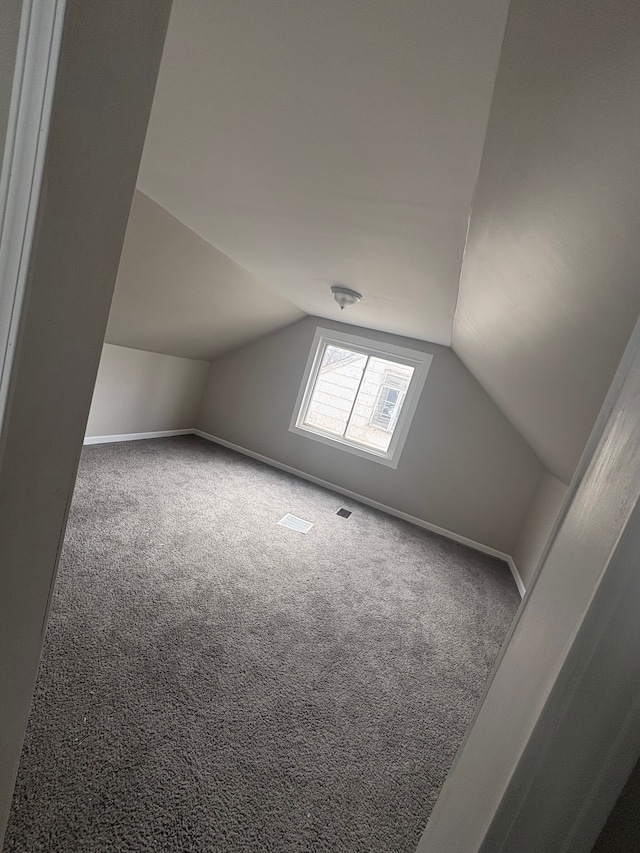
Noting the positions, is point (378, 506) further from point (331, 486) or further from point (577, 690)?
point (577, 690)

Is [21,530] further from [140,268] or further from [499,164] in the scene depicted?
[140,268]

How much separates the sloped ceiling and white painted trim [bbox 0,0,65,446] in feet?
6.24

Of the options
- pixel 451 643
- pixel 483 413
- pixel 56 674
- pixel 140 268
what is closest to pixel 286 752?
pixel 56 674

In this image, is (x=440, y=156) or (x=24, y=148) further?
(x=440, y=156)

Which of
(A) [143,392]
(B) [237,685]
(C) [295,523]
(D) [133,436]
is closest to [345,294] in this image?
(C) [295,523]

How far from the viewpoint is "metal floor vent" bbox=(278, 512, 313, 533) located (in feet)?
12.1

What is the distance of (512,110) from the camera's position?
0.86 meters

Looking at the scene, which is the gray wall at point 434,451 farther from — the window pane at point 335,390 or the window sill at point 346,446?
the window pane at point 335,390

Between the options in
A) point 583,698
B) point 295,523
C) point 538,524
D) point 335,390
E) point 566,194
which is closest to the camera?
point 583,698

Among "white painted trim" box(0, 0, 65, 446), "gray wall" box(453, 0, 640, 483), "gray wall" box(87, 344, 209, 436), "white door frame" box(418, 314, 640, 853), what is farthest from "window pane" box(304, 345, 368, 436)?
"white door frame" box(418, 314, 640, 853)

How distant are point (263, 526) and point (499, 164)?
306 cm

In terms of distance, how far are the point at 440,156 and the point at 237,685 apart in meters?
2.12

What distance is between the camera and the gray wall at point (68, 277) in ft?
1.86

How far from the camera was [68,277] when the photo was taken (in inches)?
25.1
